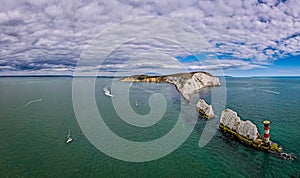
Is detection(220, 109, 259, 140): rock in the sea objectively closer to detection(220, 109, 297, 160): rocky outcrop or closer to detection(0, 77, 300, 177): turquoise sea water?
detection(220, 109, 297, 160): rocky outcrop

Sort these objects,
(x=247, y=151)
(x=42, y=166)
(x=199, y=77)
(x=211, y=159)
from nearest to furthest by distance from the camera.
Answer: (x=42, y=166) → (x=211, y=159) → (x=247, y=151) → (x=199, y=77)

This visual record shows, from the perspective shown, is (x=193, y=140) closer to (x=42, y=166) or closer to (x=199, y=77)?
(x=42, y=166)

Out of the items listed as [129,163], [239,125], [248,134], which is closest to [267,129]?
[248,134]

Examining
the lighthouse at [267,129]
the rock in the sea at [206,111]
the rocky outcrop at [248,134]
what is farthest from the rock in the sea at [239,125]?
the rock in the sea at [206,111]

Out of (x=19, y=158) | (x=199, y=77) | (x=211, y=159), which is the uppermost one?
(x=199, y=77)

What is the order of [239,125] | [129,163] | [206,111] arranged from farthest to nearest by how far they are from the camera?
[206,111], [239,125], [129,163]

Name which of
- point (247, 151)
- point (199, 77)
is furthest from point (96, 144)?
point (199, 77)

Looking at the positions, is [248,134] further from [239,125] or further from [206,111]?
[206,111]

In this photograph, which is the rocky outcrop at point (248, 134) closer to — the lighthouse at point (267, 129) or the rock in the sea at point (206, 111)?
the lighthouse at point (267, 129)
